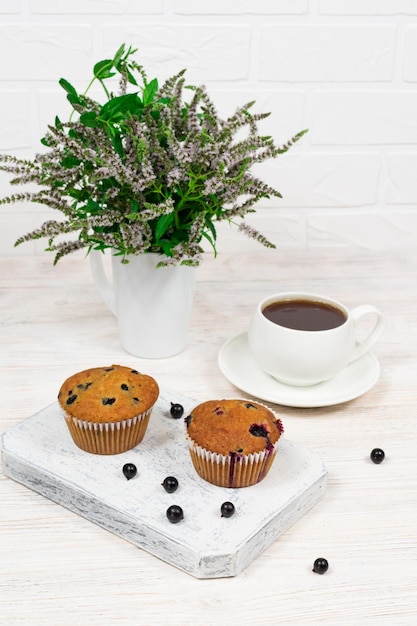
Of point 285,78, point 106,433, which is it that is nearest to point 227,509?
point 106,433

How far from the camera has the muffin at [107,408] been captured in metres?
1.02

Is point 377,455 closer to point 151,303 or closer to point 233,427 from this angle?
point 233,427

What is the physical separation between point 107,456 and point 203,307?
1.71 ft

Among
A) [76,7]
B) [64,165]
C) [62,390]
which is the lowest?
[62,390]

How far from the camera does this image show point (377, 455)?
108cm

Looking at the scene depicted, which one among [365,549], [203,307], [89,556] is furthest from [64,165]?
[365,549]

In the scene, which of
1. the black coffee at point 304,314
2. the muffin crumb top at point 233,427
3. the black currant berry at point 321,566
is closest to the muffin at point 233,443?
the muffin crumb top at point 233,427

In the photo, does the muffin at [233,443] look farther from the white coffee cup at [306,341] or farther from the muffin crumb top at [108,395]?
the white coffee cup at [306,341]

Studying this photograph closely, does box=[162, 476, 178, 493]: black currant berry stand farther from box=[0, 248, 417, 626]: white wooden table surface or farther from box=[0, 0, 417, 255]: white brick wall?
box=[0, 0, 417, 255]: white brick wall

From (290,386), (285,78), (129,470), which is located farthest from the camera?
(285,78)

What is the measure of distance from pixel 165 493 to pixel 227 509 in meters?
0.08

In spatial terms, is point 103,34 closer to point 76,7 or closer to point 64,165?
point 76,7

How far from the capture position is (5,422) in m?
1.15

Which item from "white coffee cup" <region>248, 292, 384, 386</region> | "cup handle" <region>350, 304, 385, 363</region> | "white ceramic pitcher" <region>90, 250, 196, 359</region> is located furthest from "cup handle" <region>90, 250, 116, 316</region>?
"cup handle" <region>350, 304, 385, 363</region>
